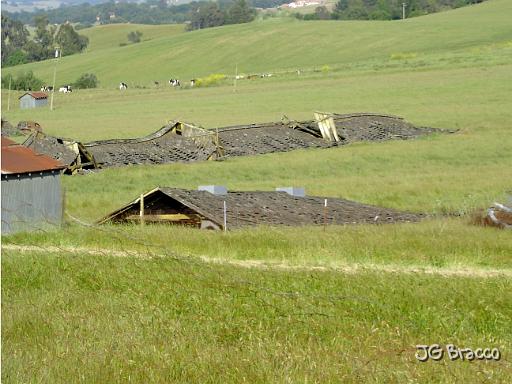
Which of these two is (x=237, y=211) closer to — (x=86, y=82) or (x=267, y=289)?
(x=267, y=289)

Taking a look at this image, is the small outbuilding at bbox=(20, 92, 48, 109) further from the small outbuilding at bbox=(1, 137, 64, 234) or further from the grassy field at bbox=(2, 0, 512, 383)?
the small outbuilding at bbox=(1, 137, 64, 234)

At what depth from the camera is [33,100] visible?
97125 mm

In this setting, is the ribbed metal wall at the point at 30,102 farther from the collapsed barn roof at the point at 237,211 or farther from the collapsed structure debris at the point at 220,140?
the collapsed barn roof at the point at 237,211

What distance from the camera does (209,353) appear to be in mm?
8227

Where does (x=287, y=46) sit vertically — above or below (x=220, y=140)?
above

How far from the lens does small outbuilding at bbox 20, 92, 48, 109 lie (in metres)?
97.0

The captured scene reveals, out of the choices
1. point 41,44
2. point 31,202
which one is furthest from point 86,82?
point 31,202

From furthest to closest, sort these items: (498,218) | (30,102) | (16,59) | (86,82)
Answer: (16,59), (86,82), (30,102), (498,218)

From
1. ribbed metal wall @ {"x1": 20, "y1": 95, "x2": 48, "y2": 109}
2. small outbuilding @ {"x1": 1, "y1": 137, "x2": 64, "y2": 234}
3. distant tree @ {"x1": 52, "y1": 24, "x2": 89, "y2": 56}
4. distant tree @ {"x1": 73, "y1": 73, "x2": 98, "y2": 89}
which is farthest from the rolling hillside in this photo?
small outbuilding @ {"x1": 1, "y1": 137, "x2": 64, "y2": 234}

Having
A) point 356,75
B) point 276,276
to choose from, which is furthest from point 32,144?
point 356,75

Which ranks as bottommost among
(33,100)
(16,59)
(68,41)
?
(33,100)

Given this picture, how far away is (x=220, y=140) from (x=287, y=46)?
3617 inches

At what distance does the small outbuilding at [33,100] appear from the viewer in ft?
318

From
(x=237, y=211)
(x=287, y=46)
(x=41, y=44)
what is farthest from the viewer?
(x=41, y=44)
